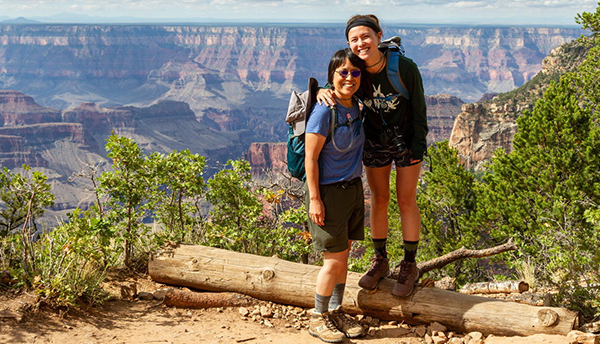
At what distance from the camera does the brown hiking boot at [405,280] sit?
14.5ft

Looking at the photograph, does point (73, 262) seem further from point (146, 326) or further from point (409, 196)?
point (409, 196)

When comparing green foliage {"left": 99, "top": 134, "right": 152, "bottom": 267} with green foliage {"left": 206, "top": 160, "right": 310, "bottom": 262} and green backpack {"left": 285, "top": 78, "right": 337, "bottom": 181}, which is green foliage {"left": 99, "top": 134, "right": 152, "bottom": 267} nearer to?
green foliage {"left": 206, "top": 160, "right": 310, "bottom": 262}

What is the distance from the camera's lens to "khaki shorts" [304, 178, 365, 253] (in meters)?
3.86

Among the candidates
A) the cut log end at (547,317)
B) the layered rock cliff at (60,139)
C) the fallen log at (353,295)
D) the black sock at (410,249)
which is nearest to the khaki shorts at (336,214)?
the black sock at (410,249)

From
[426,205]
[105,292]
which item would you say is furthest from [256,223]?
[426,205]

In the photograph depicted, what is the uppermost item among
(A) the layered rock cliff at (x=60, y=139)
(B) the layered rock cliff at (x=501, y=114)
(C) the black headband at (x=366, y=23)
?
(C) the black headband at (x=366, y=23)

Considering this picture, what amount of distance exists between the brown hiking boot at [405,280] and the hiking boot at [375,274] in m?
0.18

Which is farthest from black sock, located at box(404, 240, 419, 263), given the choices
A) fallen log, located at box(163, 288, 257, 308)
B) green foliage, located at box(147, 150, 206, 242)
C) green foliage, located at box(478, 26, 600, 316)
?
green foliage, located at box(478, 26, 600, 316)

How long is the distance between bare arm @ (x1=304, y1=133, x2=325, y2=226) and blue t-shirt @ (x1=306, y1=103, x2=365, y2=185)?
76mm

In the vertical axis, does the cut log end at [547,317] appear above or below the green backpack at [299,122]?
below

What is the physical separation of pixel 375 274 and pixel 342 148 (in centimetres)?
136

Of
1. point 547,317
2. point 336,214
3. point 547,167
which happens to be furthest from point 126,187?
point 547,167

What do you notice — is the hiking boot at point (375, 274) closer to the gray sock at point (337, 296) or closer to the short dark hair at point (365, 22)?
the gray sock at point (337, 296)

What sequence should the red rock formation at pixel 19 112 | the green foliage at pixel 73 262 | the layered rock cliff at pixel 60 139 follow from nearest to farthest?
the green foliage at pixel 73 262 → the layered rock cliff at pixel 60 139 → the red rock formation at pixel 19 112
